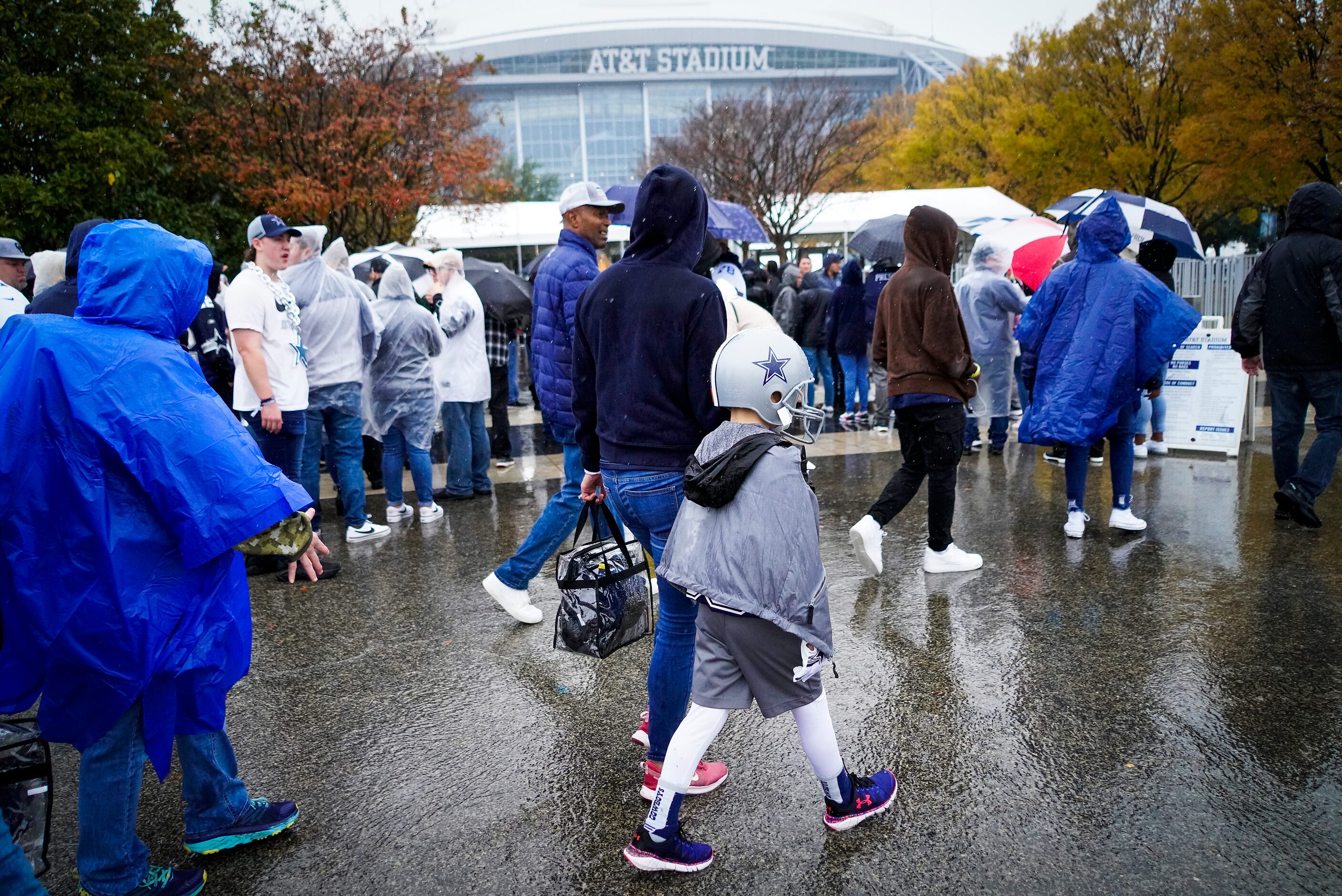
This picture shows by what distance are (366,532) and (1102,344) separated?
484 centimetres

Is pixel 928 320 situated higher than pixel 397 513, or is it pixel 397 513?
pixel 928 320

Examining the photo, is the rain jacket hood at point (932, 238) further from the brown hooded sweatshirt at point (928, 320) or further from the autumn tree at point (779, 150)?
the autumn tree at point (779, 150)

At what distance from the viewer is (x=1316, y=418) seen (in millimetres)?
5848

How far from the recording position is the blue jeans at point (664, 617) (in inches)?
112

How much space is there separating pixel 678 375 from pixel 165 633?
5.01 ft

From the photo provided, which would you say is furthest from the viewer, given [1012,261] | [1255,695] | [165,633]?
[1012,261]

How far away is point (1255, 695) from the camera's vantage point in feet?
11.7

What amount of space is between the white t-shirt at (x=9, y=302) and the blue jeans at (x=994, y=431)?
24.1 feet

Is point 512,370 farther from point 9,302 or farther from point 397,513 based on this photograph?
point 9,302

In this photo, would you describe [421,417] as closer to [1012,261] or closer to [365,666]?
[365,666]

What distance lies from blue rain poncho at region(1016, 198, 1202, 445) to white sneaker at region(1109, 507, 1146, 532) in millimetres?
567

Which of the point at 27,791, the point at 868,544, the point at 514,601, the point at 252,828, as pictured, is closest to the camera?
the point at 27,791

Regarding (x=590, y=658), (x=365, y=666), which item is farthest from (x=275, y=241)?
(x=590, y=658)

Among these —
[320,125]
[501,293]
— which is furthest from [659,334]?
[320,125]
